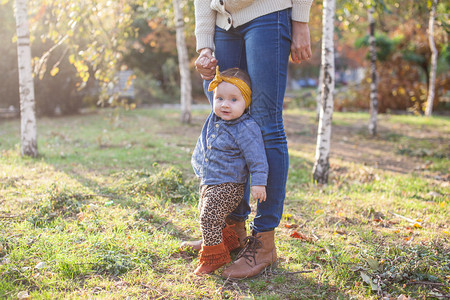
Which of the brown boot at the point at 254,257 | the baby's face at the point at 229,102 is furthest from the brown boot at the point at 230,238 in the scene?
the baby's face at the point at 229,102

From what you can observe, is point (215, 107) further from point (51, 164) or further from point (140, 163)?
point (51, 164)

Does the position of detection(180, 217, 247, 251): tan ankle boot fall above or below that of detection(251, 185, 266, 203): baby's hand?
below

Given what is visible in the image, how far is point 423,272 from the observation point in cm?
217

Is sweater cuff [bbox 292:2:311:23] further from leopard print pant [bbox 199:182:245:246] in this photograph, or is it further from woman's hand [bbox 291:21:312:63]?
leopard print pant [bbox 199:182:245:246]

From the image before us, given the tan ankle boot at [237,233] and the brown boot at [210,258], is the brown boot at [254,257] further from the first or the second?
the tan ankle boot at [237,233]

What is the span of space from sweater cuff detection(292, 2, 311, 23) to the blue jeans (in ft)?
0.11

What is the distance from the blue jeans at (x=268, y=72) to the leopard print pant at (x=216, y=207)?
0.20 metres

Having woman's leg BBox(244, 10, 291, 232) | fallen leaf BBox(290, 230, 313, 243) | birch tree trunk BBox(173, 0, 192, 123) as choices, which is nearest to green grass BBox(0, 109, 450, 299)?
fallen leaf BBox(290, 230, 313, 243)

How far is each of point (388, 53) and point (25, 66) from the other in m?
11.0

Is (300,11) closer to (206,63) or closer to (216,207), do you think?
(206,63)

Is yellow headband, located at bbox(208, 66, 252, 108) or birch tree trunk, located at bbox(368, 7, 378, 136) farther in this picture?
birch tree trunk, located at bbox(368, 7, 378, 136)

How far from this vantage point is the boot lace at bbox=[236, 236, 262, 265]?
7.13 feet

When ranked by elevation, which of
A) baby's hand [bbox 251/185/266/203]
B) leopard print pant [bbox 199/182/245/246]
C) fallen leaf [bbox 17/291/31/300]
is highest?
baby's hand [bbox 251/185/266/203]

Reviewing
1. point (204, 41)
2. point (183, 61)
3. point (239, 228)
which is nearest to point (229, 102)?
point (204, 41)
